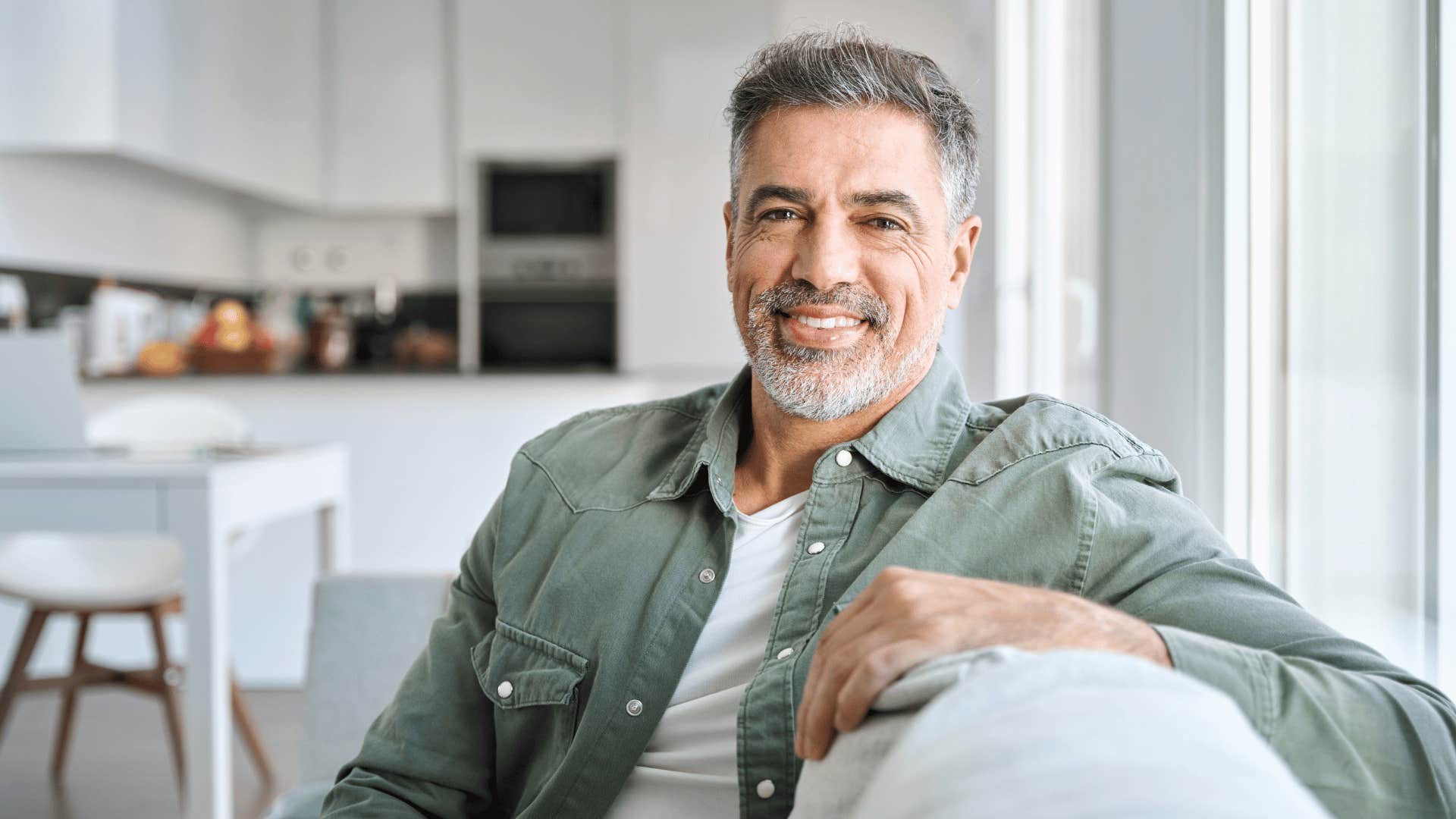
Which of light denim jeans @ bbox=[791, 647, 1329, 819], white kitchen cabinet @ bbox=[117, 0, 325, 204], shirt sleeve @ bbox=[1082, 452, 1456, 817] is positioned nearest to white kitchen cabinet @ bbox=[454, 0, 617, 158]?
white kitchen cabinet @ bbox=[117, 0, 325, 204]

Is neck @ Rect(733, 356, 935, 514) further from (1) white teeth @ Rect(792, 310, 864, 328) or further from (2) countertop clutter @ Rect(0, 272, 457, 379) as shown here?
(2) countertop clutter @ Rect(0, 272, 457, 379)

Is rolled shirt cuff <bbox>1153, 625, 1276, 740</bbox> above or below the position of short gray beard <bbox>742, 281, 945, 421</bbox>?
below

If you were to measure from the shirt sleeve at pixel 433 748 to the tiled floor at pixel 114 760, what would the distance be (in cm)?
178

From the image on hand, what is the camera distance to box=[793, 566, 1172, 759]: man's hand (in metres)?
0.71

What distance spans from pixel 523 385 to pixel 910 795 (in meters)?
3.49

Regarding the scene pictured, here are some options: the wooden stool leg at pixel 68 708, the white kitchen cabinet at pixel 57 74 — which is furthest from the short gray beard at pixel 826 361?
the white kitchen cabinet at pixel 57 74

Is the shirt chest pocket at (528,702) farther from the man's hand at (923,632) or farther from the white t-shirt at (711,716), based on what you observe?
the man's hand at (923,632)

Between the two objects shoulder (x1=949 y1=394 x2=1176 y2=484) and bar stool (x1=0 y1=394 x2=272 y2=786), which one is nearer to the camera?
shoulder (x1=949 y1=394 x2=1176 y2=484)


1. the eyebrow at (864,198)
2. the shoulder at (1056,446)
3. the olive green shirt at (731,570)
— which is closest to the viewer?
the olive green shirt at (731,570)

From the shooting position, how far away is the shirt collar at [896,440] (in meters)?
1.14

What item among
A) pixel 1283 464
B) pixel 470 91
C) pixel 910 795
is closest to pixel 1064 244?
pixel 1283 464

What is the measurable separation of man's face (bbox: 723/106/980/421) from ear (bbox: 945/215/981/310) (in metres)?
0.04

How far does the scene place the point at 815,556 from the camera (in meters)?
1.11

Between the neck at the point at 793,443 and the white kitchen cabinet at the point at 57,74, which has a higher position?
the white kitchen cabinet at the point at 57,74
